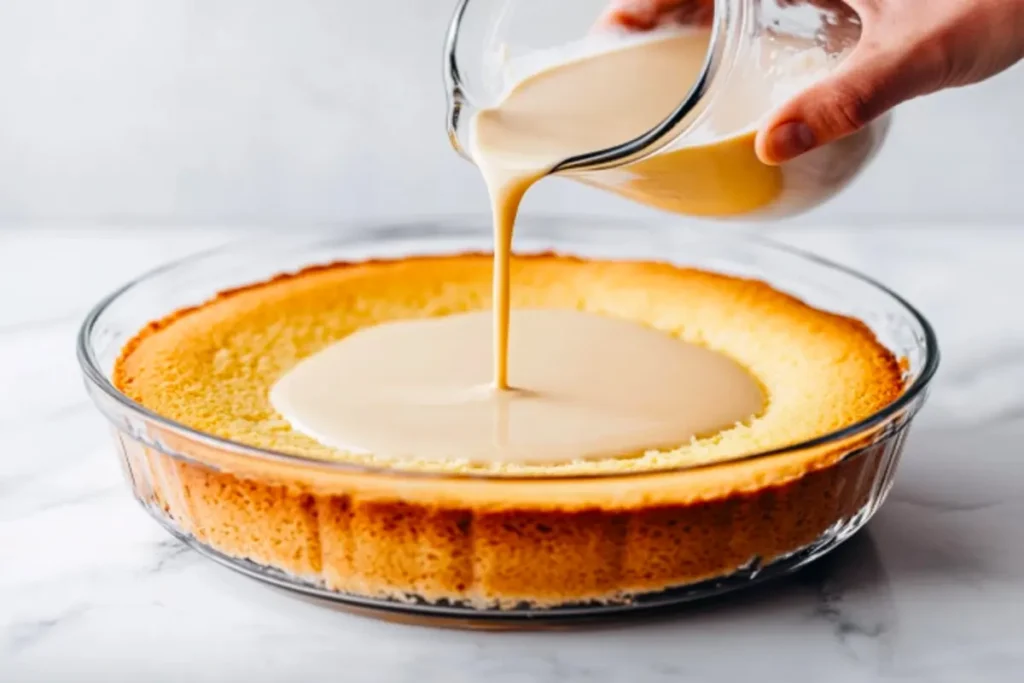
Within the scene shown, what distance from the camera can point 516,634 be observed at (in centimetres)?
104

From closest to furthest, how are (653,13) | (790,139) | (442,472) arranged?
(442,472), (790,139), (653,13)

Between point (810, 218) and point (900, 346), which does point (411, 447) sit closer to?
point (900, 346)

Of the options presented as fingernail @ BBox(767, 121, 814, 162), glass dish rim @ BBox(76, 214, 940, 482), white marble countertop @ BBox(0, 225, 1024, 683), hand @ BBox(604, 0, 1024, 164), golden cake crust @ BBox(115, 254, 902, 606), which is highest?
hand @ BBox(604, 0, 1024, 164)

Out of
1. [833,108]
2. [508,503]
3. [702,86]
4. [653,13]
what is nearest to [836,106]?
[833,108]

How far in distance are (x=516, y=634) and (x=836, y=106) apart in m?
0.50

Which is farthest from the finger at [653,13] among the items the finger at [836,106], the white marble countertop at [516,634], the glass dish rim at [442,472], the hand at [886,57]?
the white marble countertop at [516,634]

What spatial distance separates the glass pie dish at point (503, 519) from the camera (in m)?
0.97

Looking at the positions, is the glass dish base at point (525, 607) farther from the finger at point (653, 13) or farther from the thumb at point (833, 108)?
the finger at point (653, 13)

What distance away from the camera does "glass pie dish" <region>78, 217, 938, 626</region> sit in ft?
3.18

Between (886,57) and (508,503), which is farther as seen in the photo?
(886,57)

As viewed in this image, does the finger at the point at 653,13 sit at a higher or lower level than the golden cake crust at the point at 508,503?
higher

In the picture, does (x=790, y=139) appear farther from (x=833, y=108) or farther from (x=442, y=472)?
(x=442, y=472)

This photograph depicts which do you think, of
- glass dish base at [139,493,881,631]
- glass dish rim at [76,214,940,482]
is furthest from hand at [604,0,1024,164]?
glass dish base at [139,493,881,631]

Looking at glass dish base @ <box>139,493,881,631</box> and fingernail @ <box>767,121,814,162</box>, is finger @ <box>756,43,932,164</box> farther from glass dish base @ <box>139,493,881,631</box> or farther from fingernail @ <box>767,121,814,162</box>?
glass dish base @ <box>139,493,881,631</box>
